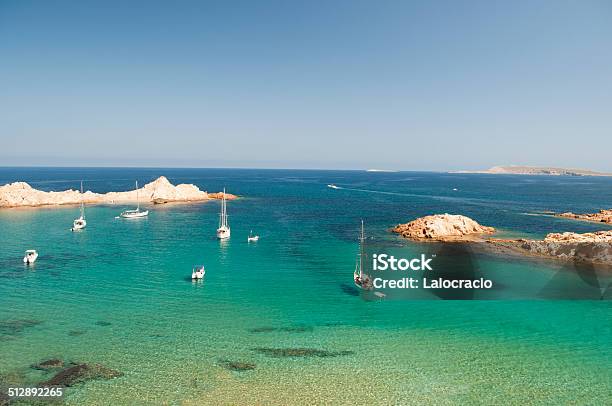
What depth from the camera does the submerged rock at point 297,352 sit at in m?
26.2

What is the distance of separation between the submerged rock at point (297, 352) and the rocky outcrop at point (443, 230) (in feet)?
147

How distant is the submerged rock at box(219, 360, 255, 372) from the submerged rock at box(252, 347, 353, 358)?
1.77m

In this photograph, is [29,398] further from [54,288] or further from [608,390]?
[608,390]

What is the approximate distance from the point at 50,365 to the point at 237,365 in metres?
11.4

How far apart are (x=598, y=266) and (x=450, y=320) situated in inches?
1190

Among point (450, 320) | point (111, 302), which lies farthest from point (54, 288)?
point (450, 320)

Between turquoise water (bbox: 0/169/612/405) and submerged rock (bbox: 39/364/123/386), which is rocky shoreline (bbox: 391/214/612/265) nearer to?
turquoise water (bbox: 0/169/612/405)

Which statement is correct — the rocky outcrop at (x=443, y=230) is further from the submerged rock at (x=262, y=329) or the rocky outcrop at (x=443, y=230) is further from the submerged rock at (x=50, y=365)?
the submerged rock at (x=50, y=365)

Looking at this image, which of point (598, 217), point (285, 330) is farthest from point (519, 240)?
point (285, 330)

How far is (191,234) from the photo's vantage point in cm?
7056

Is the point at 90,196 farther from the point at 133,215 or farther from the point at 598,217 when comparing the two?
the point at 598,217

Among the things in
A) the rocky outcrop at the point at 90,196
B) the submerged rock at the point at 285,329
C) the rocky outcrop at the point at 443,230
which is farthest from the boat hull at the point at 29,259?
the rocky outcrop at the point at 90,196

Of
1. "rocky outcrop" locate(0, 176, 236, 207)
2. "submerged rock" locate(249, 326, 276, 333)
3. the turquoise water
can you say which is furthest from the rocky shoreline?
"rocky outcrop" locate(0, 176, 236, 207)

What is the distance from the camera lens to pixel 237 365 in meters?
24.8
